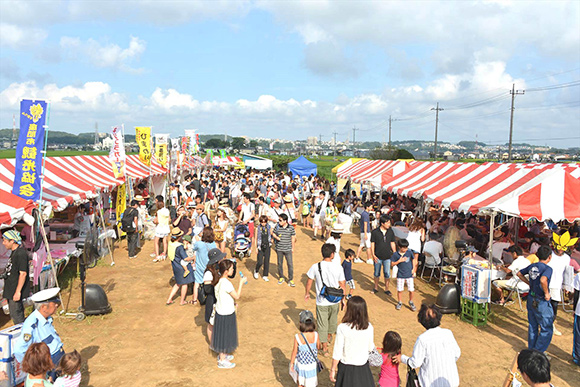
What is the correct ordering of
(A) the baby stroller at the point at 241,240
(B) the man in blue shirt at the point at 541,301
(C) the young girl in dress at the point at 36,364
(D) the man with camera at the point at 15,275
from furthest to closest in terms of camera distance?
(A) the baby stroller at the point at 241,240
(D) the man with camera at the point at 15,275
(B) the man in blue shirt at the point at 541,301
(C) the young girl in dress at the point at 36,364

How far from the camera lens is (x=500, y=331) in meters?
6.02

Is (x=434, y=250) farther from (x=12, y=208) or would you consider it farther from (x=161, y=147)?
(x=161, y=147)

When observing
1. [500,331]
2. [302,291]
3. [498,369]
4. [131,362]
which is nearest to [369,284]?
[302,291]

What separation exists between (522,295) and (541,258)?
9.18ft

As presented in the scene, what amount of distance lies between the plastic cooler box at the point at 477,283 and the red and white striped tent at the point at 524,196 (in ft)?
3.68

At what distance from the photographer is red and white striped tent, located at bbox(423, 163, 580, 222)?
20.3ft

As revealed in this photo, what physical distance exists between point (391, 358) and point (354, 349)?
1.38 feet

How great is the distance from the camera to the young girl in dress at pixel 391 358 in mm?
3430

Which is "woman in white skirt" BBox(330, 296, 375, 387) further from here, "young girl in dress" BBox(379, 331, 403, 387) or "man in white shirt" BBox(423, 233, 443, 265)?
"man in white shirt" BBox(423, 233, 443, 265)

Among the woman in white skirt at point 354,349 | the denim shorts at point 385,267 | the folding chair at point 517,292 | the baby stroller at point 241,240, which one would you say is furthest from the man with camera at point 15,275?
the folding chair at point 517,292

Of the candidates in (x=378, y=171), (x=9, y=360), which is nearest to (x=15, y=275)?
(x=9, y=360)

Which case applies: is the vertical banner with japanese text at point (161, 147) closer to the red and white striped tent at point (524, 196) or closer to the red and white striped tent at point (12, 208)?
the red and white striped tent at point (12, 208)

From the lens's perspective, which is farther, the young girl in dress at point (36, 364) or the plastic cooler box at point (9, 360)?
the plastic cooler box at point (9, 360)

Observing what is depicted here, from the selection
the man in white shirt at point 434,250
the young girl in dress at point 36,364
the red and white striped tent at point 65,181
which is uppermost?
the red and white striped tent at point 65,181
